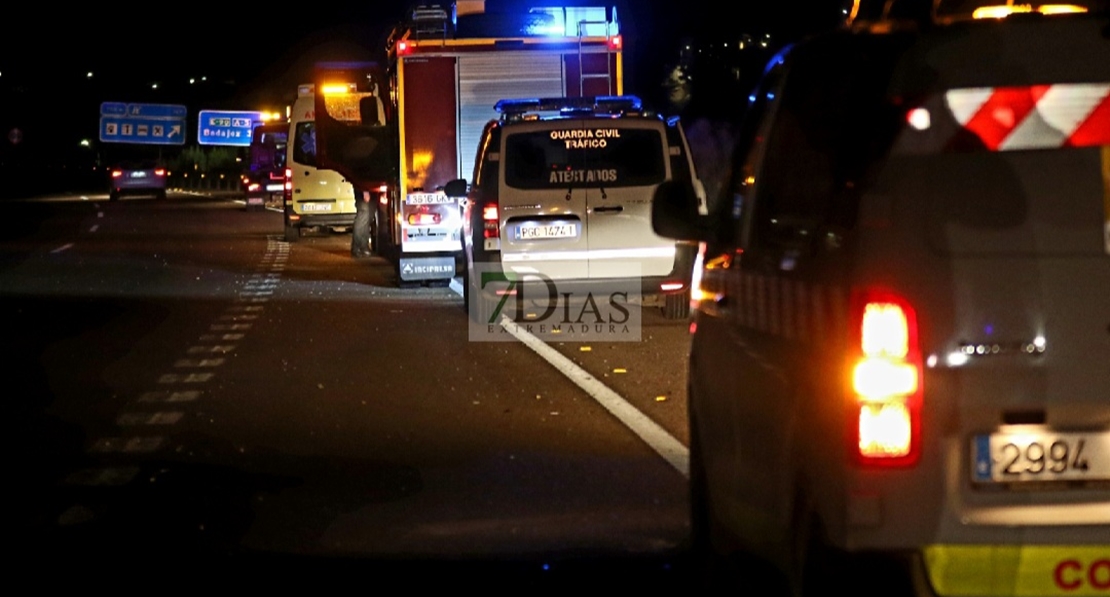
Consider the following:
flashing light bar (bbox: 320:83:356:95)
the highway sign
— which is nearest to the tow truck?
flashing light bar (bbox: 320:83:356:95)

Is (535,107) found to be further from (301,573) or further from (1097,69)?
(1097,69)

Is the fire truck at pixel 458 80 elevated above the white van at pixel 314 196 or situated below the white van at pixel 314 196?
above

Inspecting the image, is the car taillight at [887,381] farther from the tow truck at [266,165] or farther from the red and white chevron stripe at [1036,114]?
the tow truck at [266,165]

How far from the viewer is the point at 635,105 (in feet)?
55.4

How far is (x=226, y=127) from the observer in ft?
326

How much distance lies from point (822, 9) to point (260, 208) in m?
18.5

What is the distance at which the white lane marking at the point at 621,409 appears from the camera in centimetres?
1009

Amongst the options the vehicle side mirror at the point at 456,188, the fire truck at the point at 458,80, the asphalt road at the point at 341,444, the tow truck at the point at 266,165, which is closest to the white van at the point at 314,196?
the tow truck at the point at 266,165

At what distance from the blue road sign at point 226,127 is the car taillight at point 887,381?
9567 centimetres

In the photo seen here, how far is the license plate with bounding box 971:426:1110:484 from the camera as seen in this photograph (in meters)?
4.43

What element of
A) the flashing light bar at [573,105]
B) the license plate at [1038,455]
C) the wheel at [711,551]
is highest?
the flashing light bar at [573,105]

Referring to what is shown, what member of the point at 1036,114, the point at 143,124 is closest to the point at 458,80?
the point at 1036,114

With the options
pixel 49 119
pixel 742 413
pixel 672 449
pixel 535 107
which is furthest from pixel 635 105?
pixel 49 119

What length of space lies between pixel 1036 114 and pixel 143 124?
9528cm
